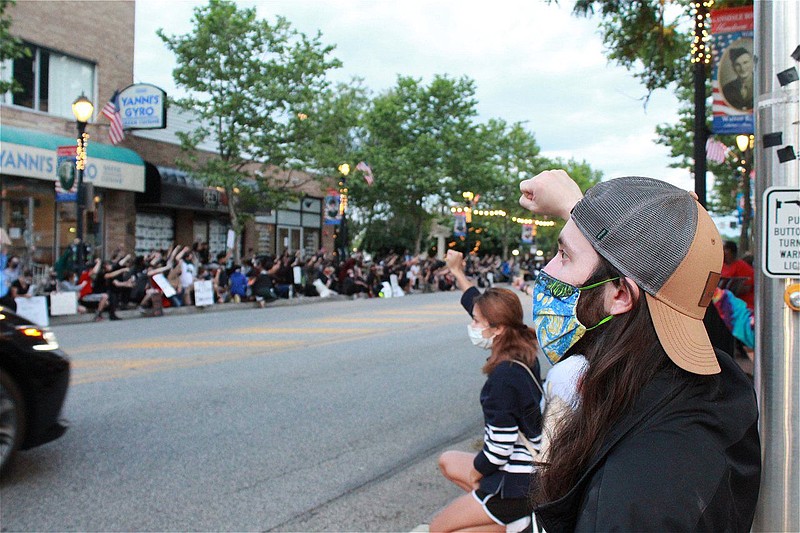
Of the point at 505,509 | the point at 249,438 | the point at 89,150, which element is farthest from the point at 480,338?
the point at 89,150

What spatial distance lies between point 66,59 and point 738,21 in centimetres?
2310

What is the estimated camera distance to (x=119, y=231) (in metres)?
26.4

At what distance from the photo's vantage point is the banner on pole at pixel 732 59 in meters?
7.43

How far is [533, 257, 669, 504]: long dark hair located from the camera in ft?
4.59

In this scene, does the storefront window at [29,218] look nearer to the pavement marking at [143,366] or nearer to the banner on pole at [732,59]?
the pavement marking at [143,366]

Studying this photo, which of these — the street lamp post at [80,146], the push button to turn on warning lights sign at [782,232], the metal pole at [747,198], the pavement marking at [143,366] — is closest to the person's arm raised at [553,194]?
the push button to turn on warning lights sign at [782,232]

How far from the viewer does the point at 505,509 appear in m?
3.66

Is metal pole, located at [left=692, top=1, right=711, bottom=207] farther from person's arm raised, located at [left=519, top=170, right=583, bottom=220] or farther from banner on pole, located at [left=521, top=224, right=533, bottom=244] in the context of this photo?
banner on pole, located at [left=521, top=224, right=533, bottom=244]

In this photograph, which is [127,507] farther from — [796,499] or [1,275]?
[1,275]

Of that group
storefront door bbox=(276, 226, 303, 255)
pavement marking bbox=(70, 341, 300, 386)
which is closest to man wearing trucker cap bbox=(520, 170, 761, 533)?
pavement marking bbox=(70, 341, 300, 386)

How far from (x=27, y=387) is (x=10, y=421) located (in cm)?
27

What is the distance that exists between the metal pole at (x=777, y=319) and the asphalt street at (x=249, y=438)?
8.62 ft

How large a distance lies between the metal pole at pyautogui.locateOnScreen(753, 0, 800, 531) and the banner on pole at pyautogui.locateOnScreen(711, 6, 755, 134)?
462cm

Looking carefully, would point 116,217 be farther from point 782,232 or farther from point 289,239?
point 782,232
